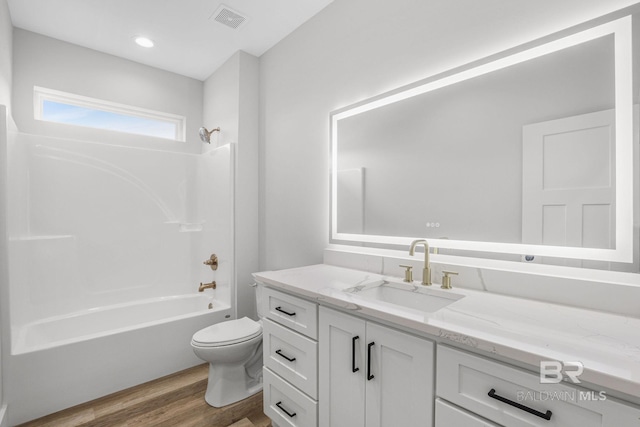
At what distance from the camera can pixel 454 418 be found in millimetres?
913

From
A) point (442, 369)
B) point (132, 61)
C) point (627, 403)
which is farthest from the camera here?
point (132, 61)

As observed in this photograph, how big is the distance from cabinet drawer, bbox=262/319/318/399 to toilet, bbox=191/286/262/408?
315 millimetres

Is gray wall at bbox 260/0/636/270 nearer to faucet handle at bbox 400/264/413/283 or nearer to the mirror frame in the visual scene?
the mirror frame

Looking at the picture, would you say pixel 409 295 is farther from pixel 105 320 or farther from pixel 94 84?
pixel 94 84

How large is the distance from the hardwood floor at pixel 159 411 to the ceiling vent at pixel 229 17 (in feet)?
9.05

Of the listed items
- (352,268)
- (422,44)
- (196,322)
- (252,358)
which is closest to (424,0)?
(422,44)

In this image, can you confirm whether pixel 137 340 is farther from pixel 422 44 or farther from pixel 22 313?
pixel 422 44

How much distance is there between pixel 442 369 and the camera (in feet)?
3.11

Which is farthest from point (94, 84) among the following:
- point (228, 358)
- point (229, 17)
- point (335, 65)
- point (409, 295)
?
point (409, 295)

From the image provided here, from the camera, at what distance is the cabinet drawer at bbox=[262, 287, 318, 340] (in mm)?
1423

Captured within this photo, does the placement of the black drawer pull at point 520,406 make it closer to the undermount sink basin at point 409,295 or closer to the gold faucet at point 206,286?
the undermount sink basin at point 409,295

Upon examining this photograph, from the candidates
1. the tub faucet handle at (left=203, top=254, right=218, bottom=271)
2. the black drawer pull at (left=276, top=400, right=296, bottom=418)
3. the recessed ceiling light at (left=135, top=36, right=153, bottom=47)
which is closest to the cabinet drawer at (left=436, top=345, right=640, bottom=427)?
the black drawer pull at (left=276, top=400, right=296, bottom=418)

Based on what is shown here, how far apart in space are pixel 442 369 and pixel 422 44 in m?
1.56

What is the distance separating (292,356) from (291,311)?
23 cm
